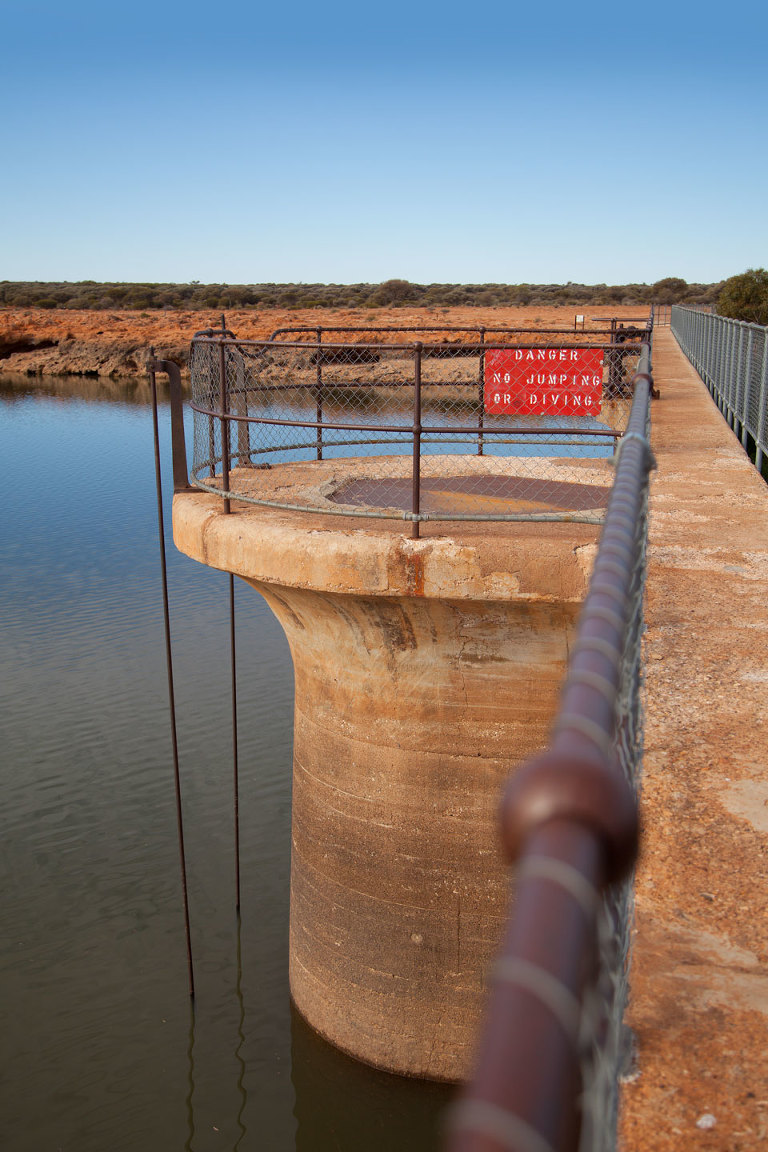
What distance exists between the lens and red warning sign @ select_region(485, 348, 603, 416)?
6.92 metres

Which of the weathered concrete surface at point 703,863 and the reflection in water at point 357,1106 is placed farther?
the reflection in water at point 357,1106

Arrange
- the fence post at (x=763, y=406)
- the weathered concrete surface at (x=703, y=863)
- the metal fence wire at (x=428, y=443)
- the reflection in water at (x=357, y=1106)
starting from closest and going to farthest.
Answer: the weathered concrete surface at (x=703, y=863) → the metal fence wire at (x=428, y=443) → the reflection in water at (x=357, y=1106) → the fence post at (x=763, y=406)

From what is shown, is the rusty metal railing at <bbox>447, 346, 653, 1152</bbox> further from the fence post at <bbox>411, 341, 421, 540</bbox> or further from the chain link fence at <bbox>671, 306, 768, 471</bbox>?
the chain link fence at <bbox>671, 306, 768, 471</bbox>

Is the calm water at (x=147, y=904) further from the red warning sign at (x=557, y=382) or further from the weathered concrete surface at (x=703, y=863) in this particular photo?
the weathered concrete surface at (x=703, y=863)

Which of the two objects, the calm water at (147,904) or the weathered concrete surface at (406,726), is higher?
the weathered concrete surface at (406,726)

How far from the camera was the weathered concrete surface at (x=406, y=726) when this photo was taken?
561 cm

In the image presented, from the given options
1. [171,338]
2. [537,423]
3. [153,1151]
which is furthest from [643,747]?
[171,338]

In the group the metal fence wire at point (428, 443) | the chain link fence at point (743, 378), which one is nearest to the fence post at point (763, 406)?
the chain link fence at point (743, 378)

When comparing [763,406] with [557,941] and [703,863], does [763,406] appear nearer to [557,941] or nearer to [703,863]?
[703,863]

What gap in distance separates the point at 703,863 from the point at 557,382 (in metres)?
5.56

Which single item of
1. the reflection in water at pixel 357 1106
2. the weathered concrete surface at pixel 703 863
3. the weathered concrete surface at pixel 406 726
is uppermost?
the weathered concrete surface at pixel 703 863

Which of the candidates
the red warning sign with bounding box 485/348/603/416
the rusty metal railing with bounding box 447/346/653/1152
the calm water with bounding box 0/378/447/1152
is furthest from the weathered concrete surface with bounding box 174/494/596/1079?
the rusty metal railing with bounding box 447/346/653/1152

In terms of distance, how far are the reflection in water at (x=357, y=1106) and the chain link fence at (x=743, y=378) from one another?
489cm

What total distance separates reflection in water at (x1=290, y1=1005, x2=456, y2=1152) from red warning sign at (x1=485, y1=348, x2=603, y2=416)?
14.9 feet
